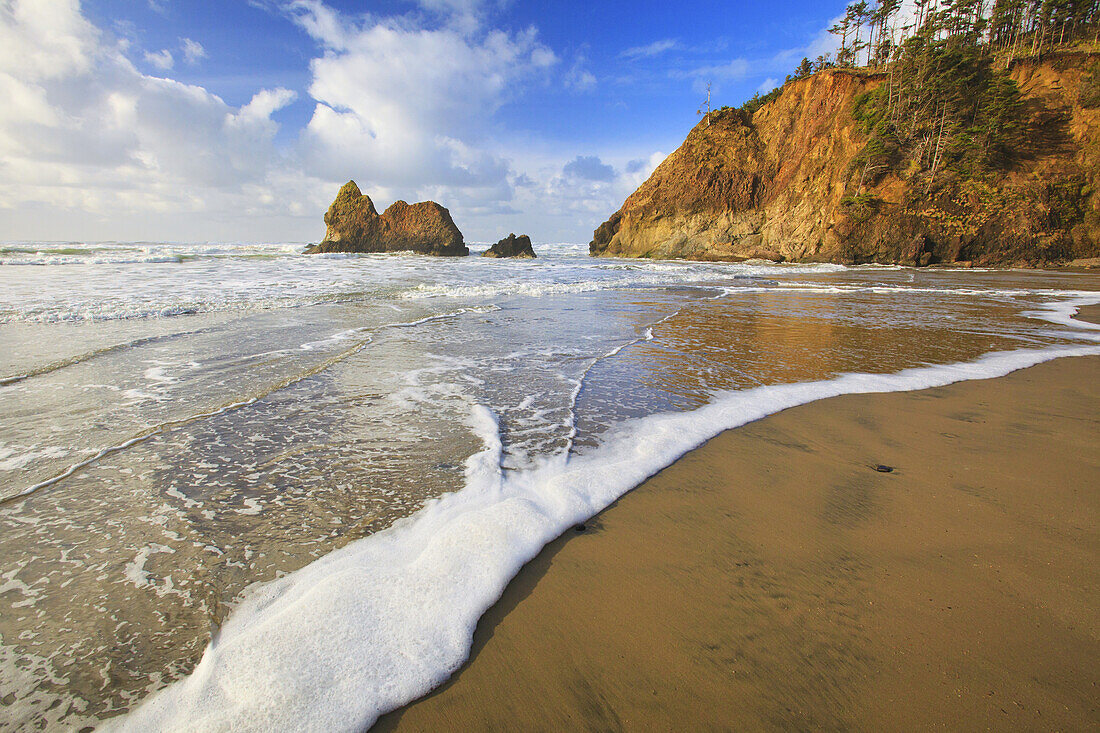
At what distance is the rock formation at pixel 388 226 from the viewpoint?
153ft

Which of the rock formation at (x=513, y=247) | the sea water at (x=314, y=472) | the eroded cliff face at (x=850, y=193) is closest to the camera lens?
the sea water at (x=314, y=472)

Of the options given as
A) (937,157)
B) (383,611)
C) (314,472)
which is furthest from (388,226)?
(383,611)

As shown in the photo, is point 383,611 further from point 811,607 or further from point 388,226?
point 388,226

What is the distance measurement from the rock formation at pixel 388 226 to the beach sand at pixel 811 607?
49.9 m

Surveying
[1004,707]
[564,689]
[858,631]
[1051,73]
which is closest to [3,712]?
[564,689]

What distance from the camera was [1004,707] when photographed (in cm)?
125

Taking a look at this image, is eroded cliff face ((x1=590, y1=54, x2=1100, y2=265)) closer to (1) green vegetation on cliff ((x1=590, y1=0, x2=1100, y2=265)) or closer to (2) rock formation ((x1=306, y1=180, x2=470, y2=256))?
(1) green vegetation on cliff ((x1=590, y1=0, x2=1100, y2=265))

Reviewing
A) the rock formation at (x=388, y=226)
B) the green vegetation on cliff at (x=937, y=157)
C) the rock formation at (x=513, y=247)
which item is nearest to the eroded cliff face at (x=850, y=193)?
the green vegetation on cliff at (x=937, y=157)

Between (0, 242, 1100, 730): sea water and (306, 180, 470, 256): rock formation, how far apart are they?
4324 cm

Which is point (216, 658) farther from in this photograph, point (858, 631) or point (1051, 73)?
point (1051, 73)

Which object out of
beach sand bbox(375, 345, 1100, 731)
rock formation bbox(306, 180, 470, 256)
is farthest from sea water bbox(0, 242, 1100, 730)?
rock formation bbox(306, 180, 470, 256)

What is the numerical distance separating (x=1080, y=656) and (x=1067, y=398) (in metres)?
3.97

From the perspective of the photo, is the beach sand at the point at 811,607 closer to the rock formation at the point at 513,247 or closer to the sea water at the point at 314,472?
the sea water at the point at 314,472

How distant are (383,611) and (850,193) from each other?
1423 inches
